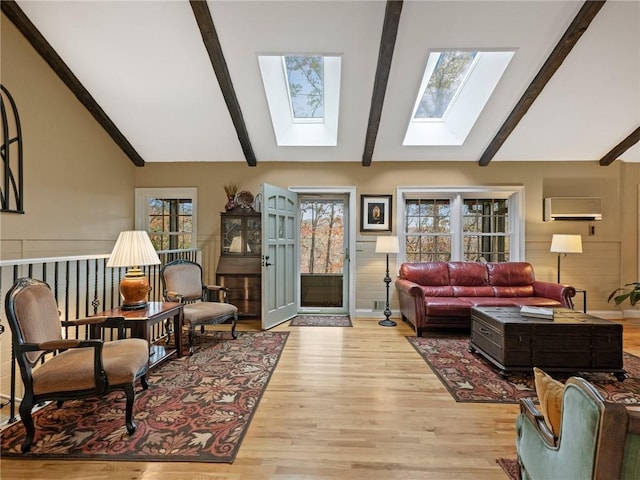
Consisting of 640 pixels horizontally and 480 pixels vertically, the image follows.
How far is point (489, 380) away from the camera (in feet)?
9.57

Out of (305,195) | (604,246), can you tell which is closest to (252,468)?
(305,195)

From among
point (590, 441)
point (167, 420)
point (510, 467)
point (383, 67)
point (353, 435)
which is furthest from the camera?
point (383, 67)

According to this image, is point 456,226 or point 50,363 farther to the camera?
point 456,226

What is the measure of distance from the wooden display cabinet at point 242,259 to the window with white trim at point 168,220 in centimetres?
80

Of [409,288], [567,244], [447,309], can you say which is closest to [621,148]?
[567,244]

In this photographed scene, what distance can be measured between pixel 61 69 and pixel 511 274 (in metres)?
6.46

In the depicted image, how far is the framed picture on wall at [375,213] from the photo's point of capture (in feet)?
17.6

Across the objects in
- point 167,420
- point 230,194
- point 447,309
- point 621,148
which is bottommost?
point 167,420

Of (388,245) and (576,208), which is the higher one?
(576,208)

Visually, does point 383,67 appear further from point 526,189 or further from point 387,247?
point 526,189

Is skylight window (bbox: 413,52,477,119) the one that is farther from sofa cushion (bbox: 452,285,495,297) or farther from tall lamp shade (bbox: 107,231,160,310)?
tall lamp shade (bbox: 107,231,160,310)

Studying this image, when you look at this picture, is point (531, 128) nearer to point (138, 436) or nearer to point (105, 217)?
point (138, 436)

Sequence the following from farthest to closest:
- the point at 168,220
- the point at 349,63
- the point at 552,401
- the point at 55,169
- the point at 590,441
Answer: the point at 168,220, the point at 55,169, the point at 349,63, the point at 552,401, the point at 590,441

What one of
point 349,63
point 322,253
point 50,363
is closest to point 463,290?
point 322,253
